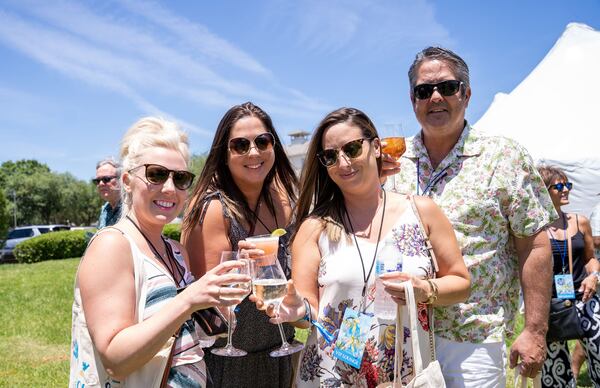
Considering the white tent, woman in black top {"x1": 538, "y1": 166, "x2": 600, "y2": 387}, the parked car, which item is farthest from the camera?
the parked car

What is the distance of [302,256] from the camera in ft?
8.87

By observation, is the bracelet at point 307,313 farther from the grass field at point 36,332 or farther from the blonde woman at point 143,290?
the grass field at point 36,332

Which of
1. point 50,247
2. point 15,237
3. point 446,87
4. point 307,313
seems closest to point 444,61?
point 446,87

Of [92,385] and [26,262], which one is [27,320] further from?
[26,262]

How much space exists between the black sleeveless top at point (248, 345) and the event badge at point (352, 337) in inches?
28.0

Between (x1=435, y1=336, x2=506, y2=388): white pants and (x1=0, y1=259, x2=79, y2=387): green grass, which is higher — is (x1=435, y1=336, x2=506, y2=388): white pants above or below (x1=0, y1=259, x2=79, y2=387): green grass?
above

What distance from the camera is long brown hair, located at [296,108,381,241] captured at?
2799 millimetres

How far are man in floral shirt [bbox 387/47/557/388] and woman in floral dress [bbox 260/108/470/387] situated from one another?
0.29 meters

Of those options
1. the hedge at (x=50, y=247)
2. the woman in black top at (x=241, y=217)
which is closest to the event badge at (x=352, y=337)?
the woman in black top at (x=241, y=217)

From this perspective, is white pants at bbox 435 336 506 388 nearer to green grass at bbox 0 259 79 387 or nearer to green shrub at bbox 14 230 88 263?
green grass at bbox 0 259 79 387

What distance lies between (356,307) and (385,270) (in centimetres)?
31

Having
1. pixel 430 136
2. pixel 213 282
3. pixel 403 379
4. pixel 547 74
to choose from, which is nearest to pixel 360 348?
pixel 403 379

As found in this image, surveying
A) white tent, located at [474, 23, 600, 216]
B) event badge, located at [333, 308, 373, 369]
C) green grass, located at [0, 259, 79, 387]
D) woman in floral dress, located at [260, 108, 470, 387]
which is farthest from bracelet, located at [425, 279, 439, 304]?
white tent, located at [474, 23, 600, 216]

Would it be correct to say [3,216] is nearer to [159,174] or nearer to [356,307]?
[159,174]
